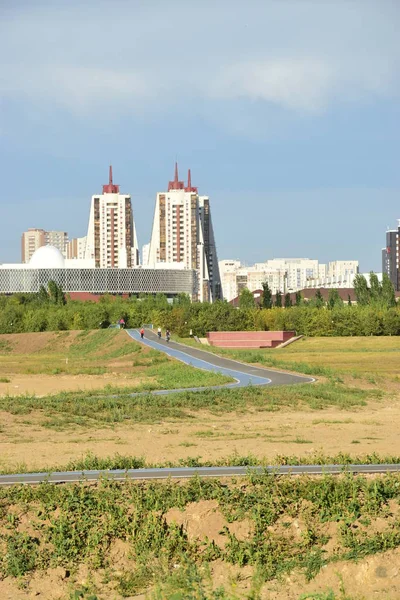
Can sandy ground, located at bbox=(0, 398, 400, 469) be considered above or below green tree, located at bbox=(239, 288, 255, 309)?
below

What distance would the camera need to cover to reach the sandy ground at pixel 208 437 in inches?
830

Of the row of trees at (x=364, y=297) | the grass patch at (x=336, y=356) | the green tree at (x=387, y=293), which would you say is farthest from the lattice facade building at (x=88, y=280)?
the grass patch at (x=336, y=356)

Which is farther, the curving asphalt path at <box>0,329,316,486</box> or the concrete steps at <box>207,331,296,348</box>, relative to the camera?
the concrete steps at <box>207,331,296,348</box>

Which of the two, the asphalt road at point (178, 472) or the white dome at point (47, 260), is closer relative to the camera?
the asphalt road at point (178, 472)

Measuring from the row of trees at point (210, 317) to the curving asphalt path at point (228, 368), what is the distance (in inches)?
1139

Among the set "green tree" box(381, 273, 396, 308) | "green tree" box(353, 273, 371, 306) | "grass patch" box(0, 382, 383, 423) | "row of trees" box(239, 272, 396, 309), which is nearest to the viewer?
"grass patch" box(0, 382, 383, 423)

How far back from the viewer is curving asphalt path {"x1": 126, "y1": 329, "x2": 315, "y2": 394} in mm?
41906

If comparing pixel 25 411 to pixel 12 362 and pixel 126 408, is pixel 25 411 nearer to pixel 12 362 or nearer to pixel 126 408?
pixel 126 408

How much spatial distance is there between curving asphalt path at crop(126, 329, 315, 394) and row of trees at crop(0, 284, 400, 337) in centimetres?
2893

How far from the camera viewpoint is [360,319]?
319 feet

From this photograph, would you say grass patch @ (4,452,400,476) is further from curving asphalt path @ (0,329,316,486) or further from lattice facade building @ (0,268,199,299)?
lattice facade building @ (0,268,199,299)

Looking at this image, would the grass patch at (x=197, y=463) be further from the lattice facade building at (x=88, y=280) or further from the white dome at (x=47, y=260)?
the white dome at (x=47, y=260)

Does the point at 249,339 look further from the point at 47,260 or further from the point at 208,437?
the point at 47,260

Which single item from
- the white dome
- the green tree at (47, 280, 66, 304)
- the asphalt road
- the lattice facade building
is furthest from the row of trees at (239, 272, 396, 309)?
the asphalt road
